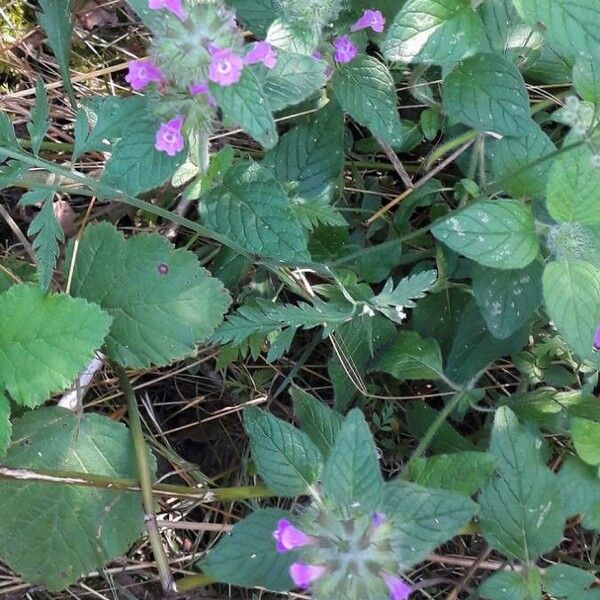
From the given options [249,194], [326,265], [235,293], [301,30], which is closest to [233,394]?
[235,293]

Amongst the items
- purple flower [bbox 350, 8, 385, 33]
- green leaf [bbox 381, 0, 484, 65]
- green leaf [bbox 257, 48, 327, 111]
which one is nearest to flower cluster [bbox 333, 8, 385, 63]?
purple flower [bbox 350, 8, 385, 33]

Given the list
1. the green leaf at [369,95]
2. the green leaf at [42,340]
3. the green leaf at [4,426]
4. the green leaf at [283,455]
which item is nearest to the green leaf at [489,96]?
the green leaf at [369,95]

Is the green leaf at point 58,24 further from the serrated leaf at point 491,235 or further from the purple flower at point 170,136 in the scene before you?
the serrated leaf at point 491,235

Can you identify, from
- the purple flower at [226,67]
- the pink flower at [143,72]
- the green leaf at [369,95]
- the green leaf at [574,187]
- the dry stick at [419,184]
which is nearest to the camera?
the purple flower at [226,67]

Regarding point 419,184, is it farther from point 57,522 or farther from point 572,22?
point 57,522

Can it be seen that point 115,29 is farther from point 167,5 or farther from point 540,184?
point 540,184

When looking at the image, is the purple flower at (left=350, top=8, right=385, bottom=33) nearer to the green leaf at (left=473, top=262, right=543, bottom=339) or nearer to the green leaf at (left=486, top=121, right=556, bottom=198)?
the green leaf at (left=486, top=121, right=556, bottom=198)
